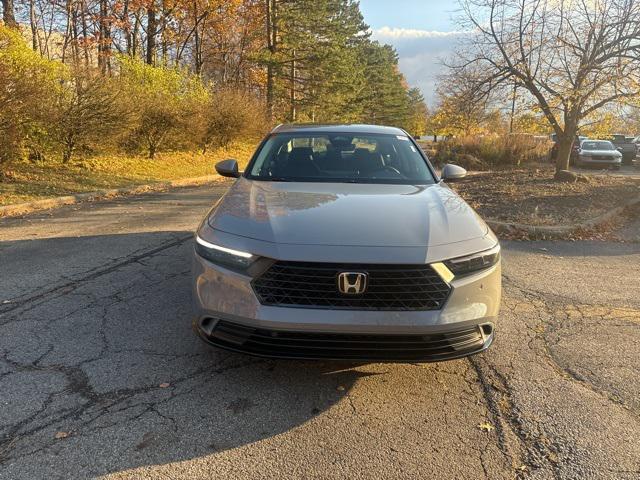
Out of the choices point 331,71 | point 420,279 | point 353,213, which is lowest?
point 420,279

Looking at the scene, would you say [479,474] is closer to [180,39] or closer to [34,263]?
[34,263]

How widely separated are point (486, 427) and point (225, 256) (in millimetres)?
1757

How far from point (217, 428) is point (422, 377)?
4.43 ft

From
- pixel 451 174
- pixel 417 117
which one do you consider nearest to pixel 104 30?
pixel 451 174

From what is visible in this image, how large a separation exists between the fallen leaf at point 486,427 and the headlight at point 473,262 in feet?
2.75

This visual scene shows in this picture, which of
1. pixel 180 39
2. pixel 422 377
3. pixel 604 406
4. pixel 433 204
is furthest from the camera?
pixel 180 39

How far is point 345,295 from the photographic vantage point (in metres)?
2.60

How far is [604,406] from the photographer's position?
2.82m

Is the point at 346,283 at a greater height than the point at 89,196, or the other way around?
the point at 346,283

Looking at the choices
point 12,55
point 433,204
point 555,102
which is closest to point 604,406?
point 433,204

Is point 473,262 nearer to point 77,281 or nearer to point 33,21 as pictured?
point 77,281

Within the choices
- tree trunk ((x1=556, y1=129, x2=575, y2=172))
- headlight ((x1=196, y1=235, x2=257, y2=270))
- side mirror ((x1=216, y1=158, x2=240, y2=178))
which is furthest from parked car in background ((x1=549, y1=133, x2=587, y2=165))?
headlight ((x1=196, y1=235, x2=257, y2=270))

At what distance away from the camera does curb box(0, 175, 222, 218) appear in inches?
328

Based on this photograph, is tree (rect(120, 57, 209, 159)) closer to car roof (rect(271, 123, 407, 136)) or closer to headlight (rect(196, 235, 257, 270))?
car roof (rect(271, 123, 407, 136))
